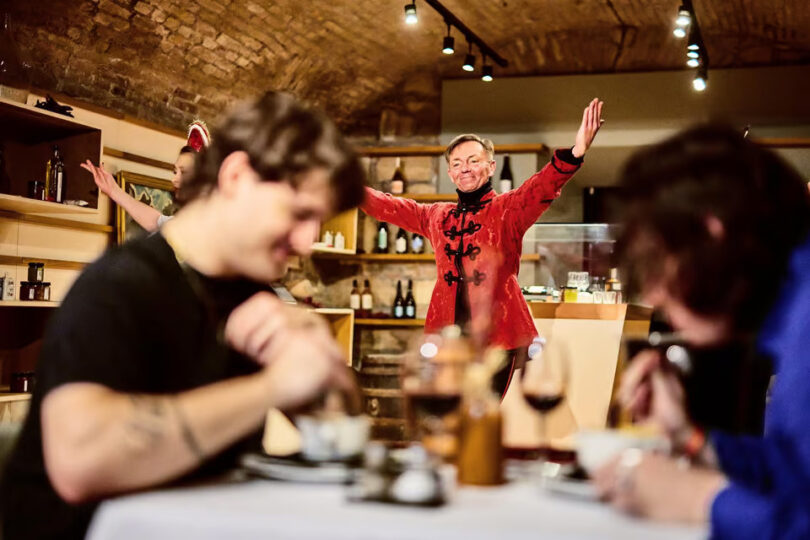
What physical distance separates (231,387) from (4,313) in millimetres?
3600

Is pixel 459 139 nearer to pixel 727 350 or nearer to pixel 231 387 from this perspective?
pixel 727 350

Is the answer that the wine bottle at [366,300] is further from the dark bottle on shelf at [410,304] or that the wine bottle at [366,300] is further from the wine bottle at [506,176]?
the wine bottle at [506,176]

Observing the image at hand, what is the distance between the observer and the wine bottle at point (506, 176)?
6.66m

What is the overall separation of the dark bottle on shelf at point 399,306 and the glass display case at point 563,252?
113 centimetres

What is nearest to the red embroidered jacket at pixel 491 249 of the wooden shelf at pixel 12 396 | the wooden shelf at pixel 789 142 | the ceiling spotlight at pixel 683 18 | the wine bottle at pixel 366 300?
the ceiling spotlight at pixel 683 18

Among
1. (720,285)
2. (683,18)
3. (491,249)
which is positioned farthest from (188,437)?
(683,18)

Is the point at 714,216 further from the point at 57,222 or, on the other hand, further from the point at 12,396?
the point at 57,222

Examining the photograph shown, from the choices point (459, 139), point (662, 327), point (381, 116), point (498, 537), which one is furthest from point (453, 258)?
point (381, 116)

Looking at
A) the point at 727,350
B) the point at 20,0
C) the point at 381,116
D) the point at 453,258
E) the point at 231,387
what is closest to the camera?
the point at 231,387

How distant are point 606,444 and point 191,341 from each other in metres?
0.68

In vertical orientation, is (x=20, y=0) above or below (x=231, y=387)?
above

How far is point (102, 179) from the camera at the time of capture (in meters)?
4.30

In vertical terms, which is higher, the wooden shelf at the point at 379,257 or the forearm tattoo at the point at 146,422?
the wooden shelf at the point at 379,257

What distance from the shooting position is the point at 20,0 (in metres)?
4.32
